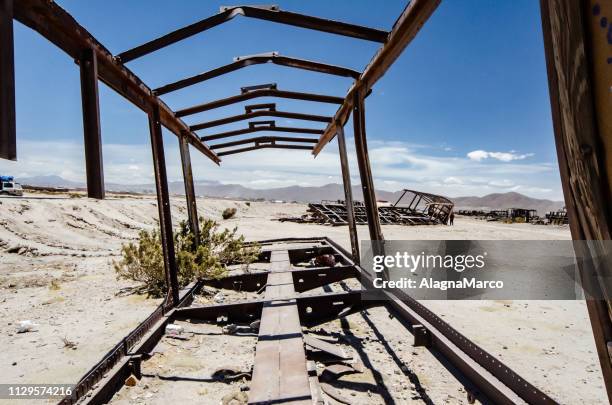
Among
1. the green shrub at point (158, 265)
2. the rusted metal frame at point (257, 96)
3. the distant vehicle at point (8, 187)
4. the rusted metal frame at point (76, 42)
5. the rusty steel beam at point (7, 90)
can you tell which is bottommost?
the green shrub at point (158, 265)

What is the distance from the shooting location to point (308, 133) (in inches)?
264

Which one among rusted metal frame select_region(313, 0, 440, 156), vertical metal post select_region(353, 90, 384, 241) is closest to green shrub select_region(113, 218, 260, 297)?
vertical metal post select_region(353, 90, 384, 241)

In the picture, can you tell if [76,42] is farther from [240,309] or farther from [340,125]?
[340,125]

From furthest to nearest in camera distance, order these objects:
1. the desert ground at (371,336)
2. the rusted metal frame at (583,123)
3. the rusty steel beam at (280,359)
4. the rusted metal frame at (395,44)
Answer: the desert ground at (371,336) < the rusted metal frame at (395,44) < the rusty steel beam at (280,359) < the rusted metal frame at (583,123)

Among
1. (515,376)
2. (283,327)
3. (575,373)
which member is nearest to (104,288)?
(283,327)

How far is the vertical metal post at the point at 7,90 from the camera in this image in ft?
4.71

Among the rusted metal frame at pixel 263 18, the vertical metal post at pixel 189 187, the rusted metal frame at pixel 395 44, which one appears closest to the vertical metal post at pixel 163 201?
the rusted metal frame at pixel 263 18

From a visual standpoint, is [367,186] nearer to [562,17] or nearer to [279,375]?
[279,375]

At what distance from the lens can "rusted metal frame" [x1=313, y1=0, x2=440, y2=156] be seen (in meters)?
2.54

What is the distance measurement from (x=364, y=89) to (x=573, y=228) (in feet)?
11.6

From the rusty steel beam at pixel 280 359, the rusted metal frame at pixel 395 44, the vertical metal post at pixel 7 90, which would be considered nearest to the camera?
the vertical metal post at pixel 7 90

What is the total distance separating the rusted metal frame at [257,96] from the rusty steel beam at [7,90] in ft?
10.9

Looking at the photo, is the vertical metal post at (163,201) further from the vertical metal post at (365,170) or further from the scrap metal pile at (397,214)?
the scrap metal pile at (397,214)

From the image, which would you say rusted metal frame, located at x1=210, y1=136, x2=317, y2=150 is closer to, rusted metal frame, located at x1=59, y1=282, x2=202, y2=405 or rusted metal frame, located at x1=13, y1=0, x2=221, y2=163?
rusted metal frame, located at x1=13, y1=0, x2=221, y2=163
